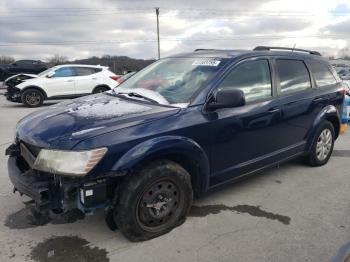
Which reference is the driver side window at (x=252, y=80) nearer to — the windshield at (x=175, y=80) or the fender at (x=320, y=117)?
the windshield at (x=175, y=80)

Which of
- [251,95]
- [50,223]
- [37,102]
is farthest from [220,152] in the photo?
[37,102]

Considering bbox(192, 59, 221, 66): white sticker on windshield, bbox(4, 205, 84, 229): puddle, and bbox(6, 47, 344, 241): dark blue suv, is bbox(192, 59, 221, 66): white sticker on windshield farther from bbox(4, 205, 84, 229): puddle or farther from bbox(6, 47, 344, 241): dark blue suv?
bbox(4, 205, 84, 229): puddle

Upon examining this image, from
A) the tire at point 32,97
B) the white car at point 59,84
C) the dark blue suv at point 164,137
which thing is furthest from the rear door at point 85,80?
the dark blue suv at point 164,137

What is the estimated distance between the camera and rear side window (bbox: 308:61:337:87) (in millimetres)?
5161

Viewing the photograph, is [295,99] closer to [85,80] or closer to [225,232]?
[225,232]

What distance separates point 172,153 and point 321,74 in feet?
10.2

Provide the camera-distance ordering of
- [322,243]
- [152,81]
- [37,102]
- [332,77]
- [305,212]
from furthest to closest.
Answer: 1. [37,102]
2. [332,77]
3. [152,81]
4. [305,212]
5. [322,243]

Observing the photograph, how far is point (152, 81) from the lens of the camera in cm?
421

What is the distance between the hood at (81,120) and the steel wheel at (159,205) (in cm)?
63

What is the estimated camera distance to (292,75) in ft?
15.5

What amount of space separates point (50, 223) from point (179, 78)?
2024mm

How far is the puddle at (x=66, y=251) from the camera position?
10.0 feet

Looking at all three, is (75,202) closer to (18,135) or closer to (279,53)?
(18,135)

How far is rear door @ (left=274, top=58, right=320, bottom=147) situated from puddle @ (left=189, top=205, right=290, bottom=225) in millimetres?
1033
